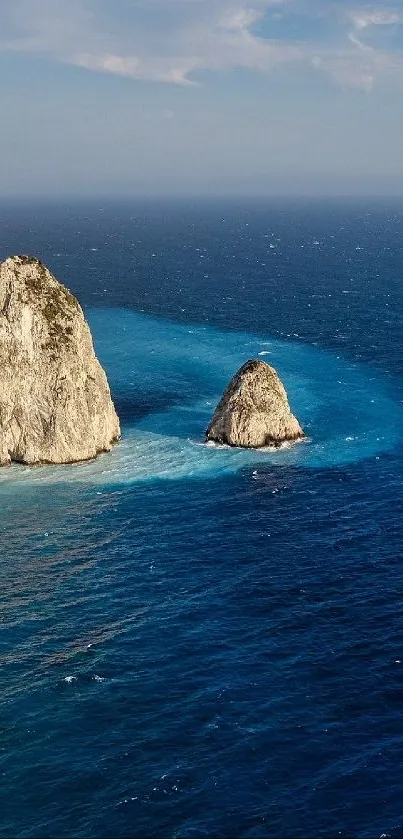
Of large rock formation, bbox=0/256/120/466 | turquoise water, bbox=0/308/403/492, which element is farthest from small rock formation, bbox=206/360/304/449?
large rock formation, bbox=0/256/120/466

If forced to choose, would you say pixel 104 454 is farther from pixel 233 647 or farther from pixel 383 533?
→ pixel 233 647

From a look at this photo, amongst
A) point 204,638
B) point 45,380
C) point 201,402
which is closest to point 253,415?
point 201,402

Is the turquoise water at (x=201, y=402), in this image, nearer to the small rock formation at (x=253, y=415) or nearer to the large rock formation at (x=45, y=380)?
the small rock formation at (x=253, y=415)

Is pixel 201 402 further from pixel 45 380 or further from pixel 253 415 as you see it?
pixel 45 380

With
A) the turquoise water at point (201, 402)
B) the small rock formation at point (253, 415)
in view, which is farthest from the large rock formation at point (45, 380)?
the small rock formation at point (253, 415)

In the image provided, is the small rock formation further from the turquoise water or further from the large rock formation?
the large rock formation
